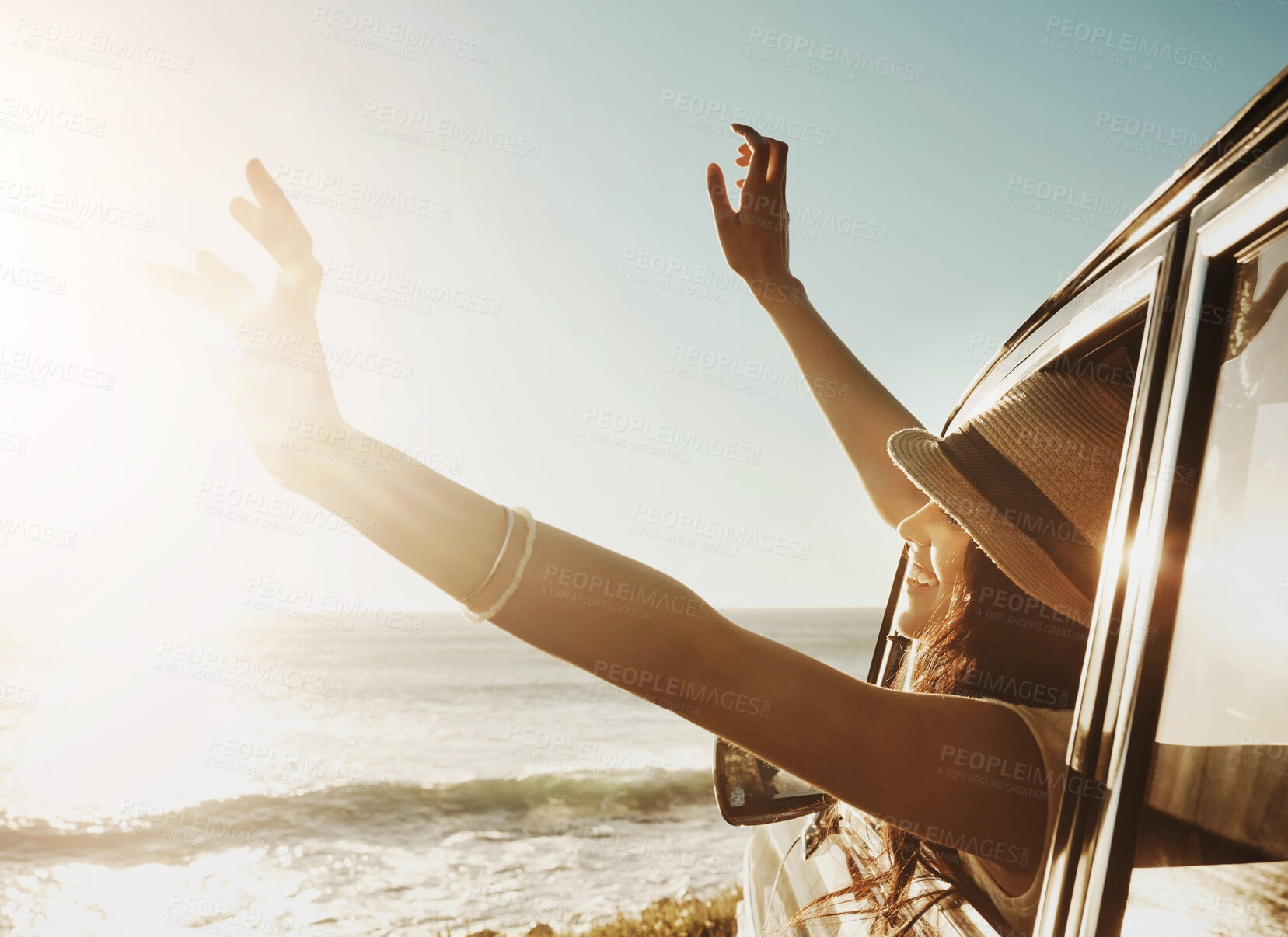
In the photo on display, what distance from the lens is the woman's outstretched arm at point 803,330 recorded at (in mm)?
2441

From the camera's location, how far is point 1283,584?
961 mm

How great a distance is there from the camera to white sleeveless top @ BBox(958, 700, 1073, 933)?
1.13m

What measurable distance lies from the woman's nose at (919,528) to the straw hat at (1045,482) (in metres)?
0.37

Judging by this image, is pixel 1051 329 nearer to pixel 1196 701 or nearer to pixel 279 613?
pixel 1196 701

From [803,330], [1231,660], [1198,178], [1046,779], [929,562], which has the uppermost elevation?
[803,330]

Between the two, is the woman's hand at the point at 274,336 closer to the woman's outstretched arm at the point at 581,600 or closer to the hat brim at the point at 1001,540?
the woman's outstretched arm at the point at 581,600

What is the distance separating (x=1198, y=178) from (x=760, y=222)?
165 cm

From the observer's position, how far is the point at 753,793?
2.54 m

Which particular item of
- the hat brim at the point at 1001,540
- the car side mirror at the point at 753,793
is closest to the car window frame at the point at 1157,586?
the hat brim at the point at 1001,540

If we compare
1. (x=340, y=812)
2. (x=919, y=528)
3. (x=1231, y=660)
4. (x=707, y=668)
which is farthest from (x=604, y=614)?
(x=340, y=812)

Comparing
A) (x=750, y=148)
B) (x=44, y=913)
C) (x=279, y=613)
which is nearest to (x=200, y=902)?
(x=44, y=913)

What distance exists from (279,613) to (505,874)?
→ 12754 cm

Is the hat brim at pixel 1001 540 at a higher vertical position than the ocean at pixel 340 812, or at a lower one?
higher

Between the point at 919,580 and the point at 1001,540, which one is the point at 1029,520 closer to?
the point at 1001,540
